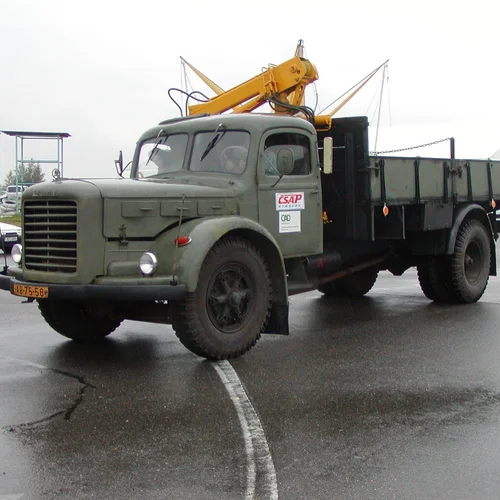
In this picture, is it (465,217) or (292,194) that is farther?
(465,217)

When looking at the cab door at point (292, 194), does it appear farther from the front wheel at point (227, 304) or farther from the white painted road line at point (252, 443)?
the white painted road line at point (252, 443)

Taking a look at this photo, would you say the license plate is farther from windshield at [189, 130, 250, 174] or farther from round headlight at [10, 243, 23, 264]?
windshield at [189, 130, 250, 174]

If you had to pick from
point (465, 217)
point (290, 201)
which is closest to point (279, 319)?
point (290, 201)

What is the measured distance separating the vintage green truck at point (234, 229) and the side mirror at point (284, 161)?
0.06ft

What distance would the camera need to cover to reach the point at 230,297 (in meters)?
7.32

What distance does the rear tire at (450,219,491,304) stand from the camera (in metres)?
10.6

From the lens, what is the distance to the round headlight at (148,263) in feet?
22.1

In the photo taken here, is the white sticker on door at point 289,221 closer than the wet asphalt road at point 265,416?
No

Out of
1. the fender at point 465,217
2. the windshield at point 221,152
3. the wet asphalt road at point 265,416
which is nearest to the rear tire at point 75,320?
the wet asphalt road at point 265,416

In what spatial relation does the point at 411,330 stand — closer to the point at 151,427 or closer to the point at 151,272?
the point at 151,272

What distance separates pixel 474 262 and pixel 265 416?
6.58m

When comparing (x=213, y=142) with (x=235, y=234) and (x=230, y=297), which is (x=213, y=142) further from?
(x=230, y=297)

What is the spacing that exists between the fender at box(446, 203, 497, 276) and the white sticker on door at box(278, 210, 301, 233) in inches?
115

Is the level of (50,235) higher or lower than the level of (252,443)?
higher
